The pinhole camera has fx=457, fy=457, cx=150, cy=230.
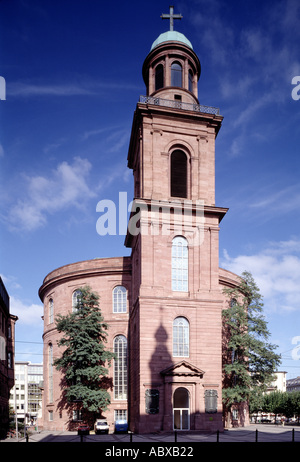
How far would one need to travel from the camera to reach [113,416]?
126ft

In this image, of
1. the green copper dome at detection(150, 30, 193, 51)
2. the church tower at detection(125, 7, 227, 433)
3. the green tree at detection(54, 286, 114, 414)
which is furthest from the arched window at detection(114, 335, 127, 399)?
the green copper dome at detection(150, 30, 193, 51)

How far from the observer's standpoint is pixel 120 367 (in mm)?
39844

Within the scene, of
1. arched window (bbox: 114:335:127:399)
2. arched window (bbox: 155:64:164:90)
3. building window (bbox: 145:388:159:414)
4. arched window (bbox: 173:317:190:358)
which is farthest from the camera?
arched window (bbox: 155:64:164:90)

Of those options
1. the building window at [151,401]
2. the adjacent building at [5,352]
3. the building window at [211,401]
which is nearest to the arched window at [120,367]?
the building window at [151,401]

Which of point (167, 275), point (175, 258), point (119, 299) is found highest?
point (175, 258)

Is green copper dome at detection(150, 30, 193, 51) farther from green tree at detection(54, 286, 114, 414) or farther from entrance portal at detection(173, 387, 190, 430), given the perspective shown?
entrance portal at detection(173, 387, 190, 430)

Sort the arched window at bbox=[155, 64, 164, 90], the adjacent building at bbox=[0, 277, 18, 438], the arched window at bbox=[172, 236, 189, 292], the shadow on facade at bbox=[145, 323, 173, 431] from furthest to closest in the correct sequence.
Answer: the adjacent building at bbox=[0, 277, 18, 438], the arched window at bbox=[155, 64, 164, 90], the arched window at bbox=[172, 236, 189, 292], the shadow on facade at bbox=[145, 323, 173, 431]

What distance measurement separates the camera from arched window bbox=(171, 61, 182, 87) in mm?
38969

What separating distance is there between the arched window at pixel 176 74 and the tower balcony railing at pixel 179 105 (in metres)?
2.66

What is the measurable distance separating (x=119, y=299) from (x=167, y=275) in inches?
393

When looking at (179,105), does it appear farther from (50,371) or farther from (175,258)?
(50,371)

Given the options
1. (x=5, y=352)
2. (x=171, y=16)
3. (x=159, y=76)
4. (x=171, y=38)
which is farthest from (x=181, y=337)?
(x=171, y=16)

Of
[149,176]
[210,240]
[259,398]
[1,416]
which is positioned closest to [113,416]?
[1,416]

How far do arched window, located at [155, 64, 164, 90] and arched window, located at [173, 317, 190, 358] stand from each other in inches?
794
